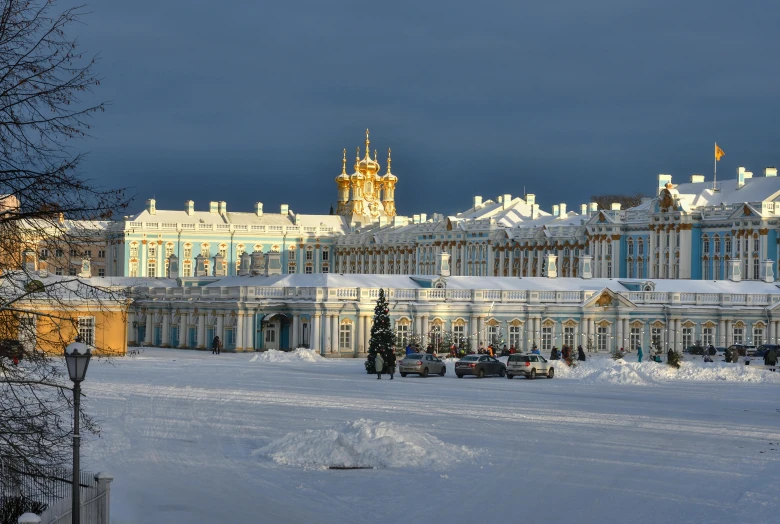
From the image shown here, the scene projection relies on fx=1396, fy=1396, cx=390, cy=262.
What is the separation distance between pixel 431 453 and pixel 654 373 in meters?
24.0

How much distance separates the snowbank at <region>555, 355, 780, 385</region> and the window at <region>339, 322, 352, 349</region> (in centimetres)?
1572

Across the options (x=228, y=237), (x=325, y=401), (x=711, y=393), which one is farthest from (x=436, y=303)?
(x=228, y=237)

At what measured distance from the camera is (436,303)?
6438cm

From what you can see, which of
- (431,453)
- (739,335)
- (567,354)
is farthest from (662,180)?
(431,453)

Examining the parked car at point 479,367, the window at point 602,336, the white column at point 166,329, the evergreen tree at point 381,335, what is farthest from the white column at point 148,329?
the parked car at point 479,367

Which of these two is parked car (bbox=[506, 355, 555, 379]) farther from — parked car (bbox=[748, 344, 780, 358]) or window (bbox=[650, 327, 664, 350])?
window (bbox=[650, 327, 664, 350])

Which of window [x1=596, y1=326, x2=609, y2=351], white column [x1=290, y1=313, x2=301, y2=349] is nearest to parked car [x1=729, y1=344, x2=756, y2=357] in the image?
window [x1=596, y1=326, x2=609, y2=351]

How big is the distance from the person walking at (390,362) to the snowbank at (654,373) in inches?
233

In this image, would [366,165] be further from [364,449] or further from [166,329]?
[364,449]

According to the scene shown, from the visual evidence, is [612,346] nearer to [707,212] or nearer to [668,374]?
[668,374]

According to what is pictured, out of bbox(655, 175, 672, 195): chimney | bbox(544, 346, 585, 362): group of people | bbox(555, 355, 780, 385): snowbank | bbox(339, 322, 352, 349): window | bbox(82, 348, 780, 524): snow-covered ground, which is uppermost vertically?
bbox(655, 175, 672, 195): chimney

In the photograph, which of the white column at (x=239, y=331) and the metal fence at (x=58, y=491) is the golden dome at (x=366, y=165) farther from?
the metal fence at (x=58, y=491)

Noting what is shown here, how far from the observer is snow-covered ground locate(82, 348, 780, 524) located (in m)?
20.5

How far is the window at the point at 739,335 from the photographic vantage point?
66.7 meters
